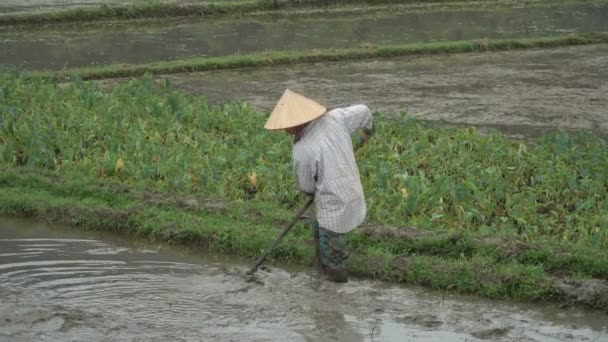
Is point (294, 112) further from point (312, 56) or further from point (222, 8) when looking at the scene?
point (222, 8)

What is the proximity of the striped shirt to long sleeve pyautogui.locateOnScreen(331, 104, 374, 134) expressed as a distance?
0.16 ft

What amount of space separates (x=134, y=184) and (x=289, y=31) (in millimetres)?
8440

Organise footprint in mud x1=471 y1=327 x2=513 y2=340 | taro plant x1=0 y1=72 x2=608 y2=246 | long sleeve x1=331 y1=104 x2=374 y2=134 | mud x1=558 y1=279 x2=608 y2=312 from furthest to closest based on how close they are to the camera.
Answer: taro plant x1=0 y1=72 x2=608 y2=246, long sleeve x1=331 y1=104 x2=374 y2=134, mud x1=558 y1=279 x2=608 y2=312, footprint in mud x1=471 y1=327 x2=513 y2=340

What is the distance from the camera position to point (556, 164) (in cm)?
746

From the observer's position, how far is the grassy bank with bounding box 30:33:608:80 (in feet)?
38.9

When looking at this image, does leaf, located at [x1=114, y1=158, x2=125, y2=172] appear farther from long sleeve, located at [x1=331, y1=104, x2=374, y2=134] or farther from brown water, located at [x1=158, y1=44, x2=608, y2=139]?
brown water, located at [x1=158, y1=44, x2=608, y2=139]

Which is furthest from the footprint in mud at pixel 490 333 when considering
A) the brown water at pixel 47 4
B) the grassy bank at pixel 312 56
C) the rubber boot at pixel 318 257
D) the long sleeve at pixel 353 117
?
the brown water at pixel 47 4

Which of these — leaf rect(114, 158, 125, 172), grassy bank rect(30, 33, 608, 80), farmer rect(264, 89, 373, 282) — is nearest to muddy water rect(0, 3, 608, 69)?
grassy bank rect(30, 33, 608, 80)

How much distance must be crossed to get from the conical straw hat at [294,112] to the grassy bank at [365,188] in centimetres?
93

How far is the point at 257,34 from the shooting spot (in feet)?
49.8

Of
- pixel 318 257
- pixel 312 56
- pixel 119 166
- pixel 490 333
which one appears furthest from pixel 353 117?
pixel 312 56

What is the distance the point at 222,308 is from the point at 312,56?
26.0ft

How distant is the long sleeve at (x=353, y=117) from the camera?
5.78 meters

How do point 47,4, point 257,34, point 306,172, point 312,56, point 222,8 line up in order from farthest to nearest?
1. point 222,8
2. point 47,4
3. point 257,34
4. point 312,56
5. point 306,172
